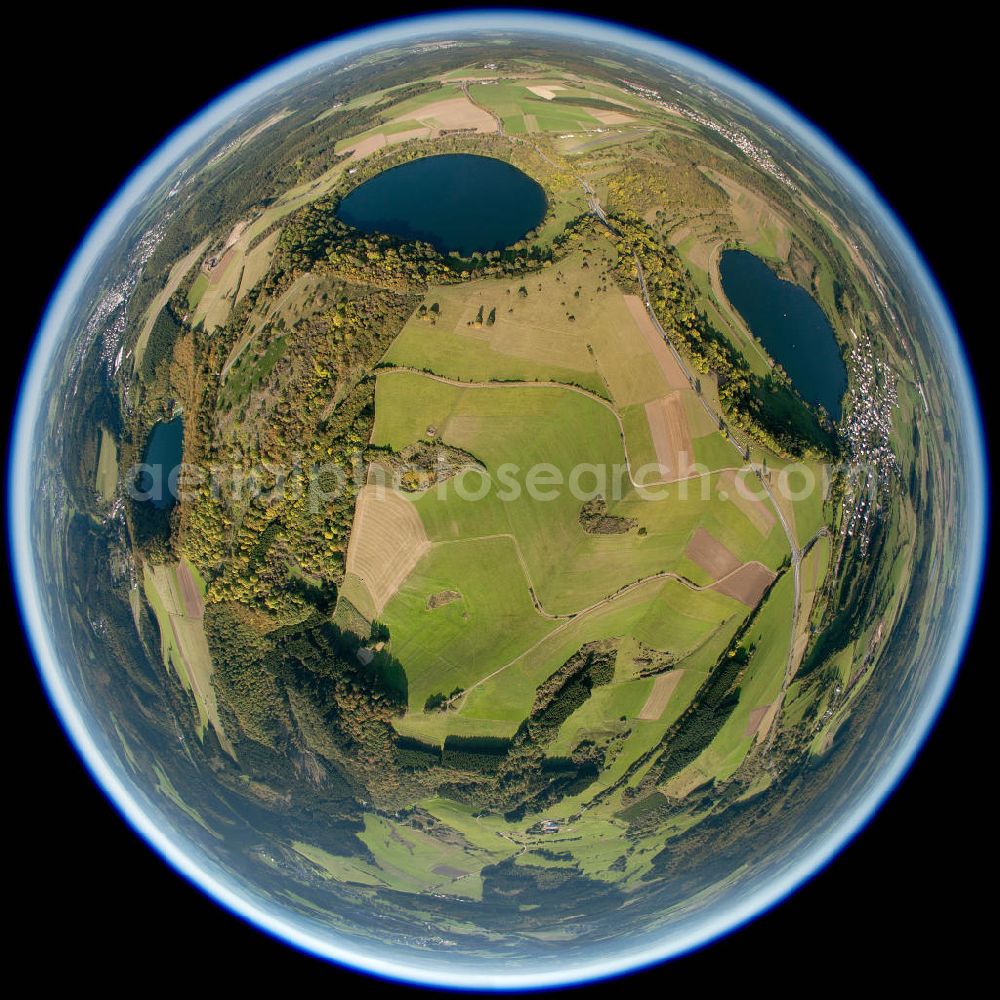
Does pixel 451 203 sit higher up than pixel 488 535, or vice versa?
pixel 451 203

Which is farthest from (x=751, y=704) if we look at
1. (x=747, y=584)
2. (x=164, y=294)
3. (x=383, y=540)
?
(x=164, y=294)

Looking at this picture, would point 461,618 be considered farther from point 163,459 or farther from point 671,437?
point 163,459

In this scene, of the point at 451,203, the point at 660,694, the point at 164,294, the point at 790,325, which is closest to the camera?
the point at 164,294

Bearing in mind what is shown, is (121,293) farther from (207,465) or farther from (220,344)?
(207,465)

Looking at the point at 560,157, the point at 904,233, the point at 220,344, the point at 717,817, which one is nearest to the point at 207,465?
the point at 220,344

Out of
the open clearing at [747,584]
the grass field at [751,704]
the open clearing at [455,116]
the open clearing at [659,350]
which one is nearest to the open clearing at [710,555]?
the open clearing at [747,584]

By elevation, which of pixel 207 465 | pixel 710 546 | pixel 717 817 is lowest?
pixel 717 817

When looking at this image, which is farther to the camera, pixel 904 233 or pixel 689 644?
pixel 689 644

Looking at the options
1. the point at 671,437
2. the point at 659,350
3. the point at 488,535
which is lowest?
the point at 488,535
